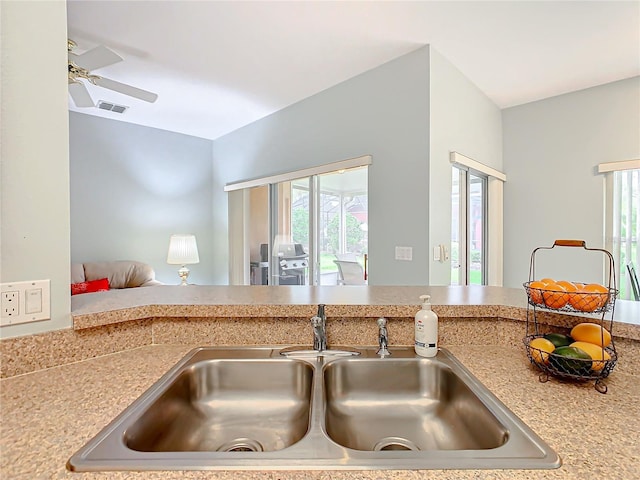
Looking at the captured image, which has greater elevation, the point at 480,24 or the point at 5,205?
the point at 480,24

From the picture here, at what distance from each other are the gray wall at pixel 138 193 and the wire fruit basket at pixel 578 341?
465 cm

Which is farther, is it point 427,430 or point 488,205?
point 488,205

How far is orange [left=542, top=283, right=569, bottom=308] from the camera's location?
86 centimetres

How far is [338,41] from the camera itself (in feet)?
8.44

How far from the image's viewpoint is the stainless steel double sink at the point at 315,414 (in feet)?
1.84

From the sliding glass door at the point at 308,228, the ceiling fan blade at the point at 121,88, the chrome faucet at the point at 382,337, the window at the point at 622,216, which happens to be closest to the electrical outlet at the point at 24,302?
the chrome faucet at the point at 382,337

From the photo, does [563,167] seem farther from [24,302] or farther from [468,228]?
[24,302]

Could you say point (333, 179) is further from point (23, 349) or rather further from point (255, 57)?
point (23, 349)

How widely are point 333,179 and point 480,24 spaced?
5.73 feet

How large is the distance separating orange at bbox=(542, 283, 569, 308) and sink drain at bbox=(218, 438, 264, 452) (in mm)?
830

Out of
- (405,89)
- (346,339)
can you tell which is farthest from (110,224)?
(346,339)

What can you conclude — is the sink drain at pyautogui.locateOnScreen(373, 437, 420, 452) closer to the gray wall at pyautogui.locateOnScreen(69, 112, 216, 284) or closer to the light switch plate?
the light switch plate

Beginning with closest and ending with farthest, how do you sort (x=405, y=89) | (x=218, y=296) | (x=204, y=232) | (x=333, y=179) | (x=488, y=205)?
(x=218, y=296) → (x=405, y=89) → (x=333, y=179) → (x=488, y=205) → (x=204, y=232)

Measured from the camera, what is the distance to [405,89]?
2.75 metres
